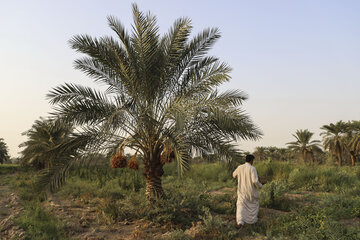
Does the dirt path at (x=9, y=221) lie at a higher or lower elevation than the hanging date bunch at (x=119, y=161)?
lower

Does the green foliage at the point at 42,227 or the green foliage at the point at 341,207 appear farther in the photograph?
the green foliage at the point at 341,207

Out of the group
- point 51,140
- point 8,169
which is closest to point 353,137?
point 51,140

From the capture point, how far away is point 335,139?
4050cm

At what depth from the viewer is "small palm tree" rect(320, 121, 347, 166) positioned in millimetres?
39844

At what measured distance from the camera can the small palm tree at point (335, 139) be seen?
39.8 metres

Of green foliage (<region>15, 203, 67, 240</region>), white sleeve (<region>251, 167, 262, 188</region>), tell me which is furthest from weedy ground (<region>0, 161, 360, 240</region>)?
white sleeve (<region>251, 167, 262, 188</region>)

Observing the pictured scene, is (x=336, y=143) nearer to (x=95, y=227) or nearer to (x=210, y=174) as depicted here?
(x=210, y=174)

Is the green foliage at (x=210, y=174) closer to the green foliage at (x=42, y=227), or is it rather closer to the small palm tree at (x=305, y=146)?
the green foliage at (x=42, y=227)

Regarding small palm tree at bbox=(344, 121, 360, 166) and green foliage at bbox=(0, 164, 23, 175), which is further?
small palm tree at bbox=(344, 121, 360, 166)

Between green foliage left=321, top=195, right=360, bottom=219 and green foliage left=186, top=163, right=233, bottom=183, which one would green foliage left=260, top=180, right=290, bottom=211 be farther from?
green foliage left=186, top=163, right=233, bottom=183

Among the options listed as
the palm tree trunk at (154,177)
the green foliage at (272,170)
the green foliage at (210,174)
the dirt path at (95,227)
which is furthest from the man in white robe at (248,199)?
the green foliage at (210,174)

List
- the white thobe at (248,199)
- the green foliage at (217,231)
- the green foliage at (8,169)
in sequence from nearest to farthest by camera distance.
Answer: the green foliage at (217,231) < the white thobe at (248,199) < the green foliage at (8,169)

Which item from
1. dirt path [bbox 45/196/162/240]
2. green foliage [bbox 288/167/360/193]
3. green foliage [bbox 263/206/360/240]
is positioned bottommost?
dirt path [bbox 45/196/162/240]

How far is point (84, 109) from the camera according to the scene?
862 cm
